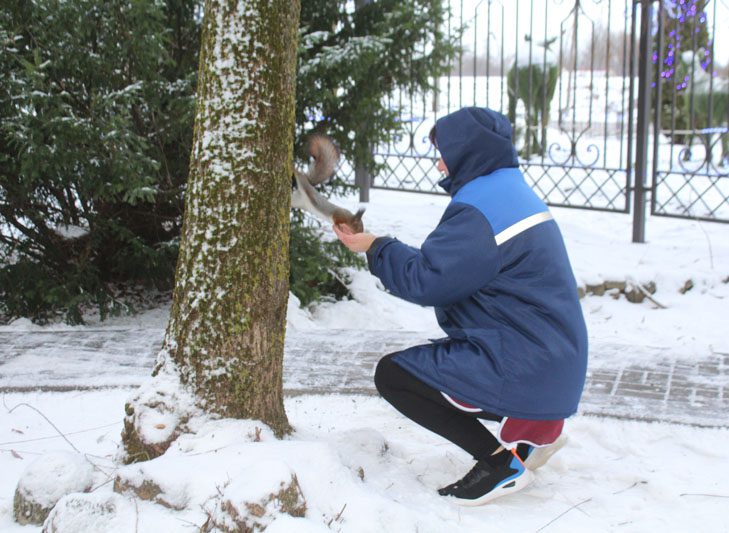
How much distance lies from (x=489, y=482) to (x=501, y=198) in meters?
0.91

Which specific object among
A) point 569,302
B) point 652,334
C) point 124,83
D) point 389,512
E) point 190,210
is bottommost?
Result: point 652,334

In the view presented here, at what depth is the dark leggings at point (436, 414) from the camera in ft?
9.26

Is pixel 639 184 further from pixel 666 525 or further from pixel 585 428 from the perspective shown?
pixel 666 525

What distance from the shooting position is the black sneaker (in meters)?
2.80

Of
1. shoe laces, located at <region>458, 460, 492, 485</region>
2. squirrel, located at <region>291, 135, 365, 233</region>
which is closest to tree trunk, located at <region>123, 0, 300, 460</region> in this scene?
squirrel, located at <region>291, 135, 365, 233</region>

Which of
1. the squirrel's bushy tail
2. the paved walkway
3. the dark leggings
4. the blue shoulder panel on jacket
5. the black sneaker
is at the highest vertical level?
the squirrel's bushy tail

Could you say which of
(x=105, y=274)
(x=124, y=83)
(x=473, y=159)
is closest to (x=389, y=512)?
(x=473, y=159)

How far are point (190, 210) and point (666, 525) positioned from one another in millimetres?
1799

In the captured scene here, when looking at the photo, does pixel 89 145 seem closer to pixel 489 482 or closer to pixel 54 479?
pixel 54 479

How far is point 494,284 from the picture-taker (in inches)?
104

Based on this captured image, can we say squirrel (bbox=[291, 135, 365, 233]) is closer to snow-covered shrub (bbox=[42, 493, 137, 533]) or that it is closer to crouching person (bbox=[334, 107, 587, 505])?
crouching person (bbox=[334, 107, 587, 505])

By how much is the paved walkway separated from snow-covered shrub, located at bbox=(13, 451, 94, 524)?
130cm

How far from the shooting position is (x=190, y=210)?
2.79 metres

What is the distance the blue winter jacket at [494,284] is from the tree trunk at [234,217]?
0.37 meters
